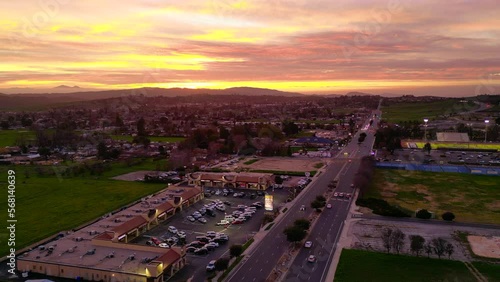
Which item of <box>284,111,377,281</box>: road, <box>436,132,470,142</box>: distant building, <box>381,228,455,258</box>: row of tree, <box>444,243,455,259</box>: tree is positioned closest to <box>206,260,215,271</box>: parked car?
<box>284,111,377,281</box>: road

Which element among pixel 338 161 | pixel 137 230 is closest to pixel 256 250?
pixel 137 230

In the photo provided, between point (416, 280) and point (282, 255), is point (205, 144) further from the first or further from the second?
point (416, 280)

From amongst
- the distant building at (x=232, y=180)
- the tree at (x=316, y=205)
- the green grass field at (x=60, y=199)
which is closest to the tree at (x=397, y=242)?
the tree at (x=316, y=205)

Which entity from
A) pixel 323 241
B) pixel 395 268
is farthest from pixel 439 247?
pixel 323 241

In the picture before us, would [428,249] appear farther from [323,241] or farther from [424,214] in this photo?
[424,214]

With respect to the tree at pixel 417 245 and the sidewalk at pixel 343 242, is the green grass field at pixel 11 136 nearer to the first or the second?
the sidewalk at pixel 343 242
